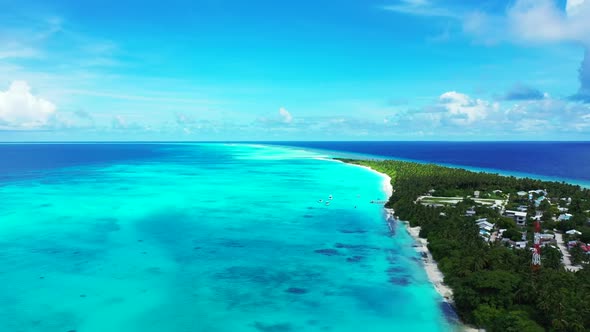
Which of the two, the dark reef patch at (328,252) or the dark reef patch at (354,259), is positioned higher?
the dark reef patch at (354,259)

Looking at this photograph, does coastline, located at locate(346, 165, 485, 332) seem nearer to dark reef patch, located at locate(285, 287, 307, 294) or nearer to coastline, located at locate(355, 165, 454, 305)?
coastline, located at locate(355, 165, 454, 305)

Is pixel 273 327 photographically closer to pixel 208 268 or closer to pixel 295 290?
pixel 295 290

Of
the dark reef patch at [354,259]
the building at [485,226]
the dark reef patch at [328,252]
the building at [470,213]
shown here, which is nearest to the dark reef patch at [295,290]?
the dark reef patch at [354,259]

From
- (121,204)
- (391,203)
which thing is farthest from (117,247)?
(391,203)

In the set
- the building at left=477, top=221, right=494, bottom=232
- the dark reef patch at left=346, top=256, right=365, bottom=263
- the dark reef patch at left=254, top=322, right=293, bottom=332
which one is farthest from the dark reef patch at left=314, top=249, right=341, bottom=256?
the building at left=477, top=221, right=494, bottom=232

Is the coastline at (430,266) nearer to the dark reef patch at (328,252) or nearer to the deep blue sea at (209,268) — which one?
the deep blue sea at (209,268)

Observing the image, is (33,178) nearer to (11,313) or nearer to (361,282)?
(11,313)
